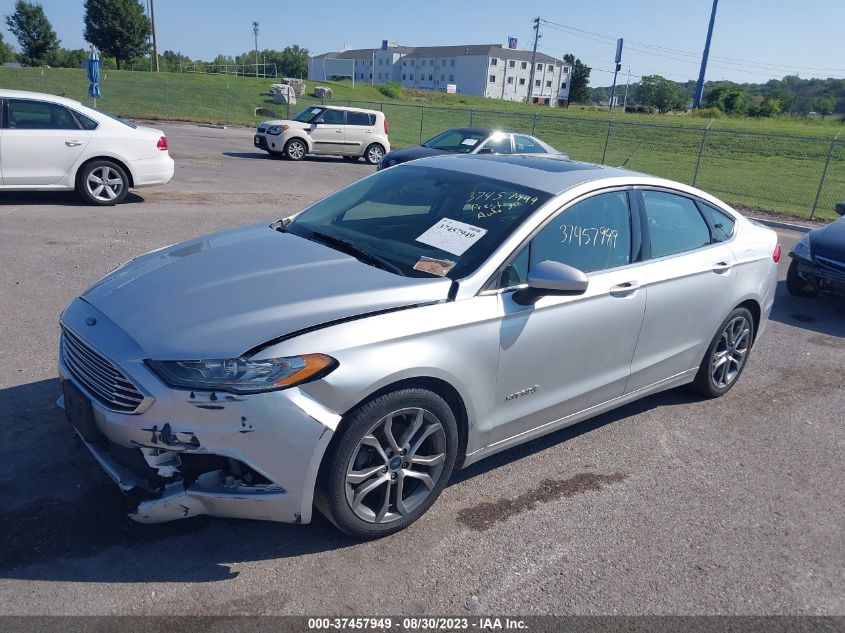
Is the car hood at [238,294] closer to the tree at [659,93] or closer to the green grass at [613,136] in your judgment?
the green grass at [613,136]

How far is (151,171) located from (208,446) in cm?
894

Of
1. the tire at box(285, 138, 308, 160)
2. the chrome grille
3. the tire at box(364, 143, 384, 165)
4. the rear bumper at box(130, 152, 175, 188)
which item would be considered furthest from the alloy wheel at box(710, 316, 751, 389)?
the tire at box(364, 143, 384, 165)

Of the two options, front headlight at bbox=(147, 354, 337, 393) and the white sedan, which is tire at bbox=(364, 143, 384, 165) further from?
front headlight at bbox=(147, 354, 337, 393)

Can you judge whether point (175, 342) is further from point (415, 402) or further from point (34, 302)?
point (34, 302)

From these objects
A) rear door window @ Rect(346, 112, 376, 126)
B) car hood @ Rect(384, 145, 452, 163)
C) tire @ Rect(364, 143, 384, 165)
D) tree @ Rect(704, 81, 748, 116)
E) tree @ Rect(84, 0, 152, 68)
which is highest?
tree @ Rect(84, 0, 152, 68)

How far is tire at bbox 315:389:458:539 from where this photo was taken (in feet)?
9.70

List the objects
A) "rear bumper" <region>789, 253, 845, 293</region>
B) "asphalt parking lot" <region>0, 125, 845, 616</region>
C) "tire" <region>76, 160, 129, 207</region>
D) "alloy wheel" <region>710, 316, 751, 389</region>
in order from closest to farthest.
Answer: "asphalt parking lot" <region>0, 125, 845, 616</region>, "alloy wheel" <region>710, 316, 751, 389</region>, "rear bumper" <region>789, 253, 845, 293</region>, "tire" <region>76, 160, 129, 207</region>

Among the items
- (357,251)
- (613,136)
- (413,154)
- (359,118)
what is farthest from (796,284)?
(613,136)

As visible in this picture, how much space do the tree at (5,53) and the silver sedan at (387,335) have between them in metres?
90.5

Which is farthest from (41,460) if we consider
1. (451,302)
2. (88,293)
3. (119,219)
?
(119,219)

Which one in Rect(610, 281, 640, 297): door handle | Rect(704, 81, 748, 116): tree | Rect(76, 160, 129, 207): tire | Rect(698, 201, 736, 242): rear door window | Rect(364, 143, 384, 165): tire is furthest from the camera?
Rect(704, 81, 748, 116): tree

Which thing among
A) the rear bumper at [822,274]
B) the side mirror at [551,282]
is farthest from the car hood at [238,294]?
the rear bumper at [822,274]

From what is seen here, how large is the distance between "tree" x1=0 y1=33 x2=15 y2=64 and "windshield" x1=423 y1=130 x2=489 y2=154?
8023 centimetres

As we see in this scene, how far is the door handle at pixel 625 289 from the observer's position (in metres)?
3.95
